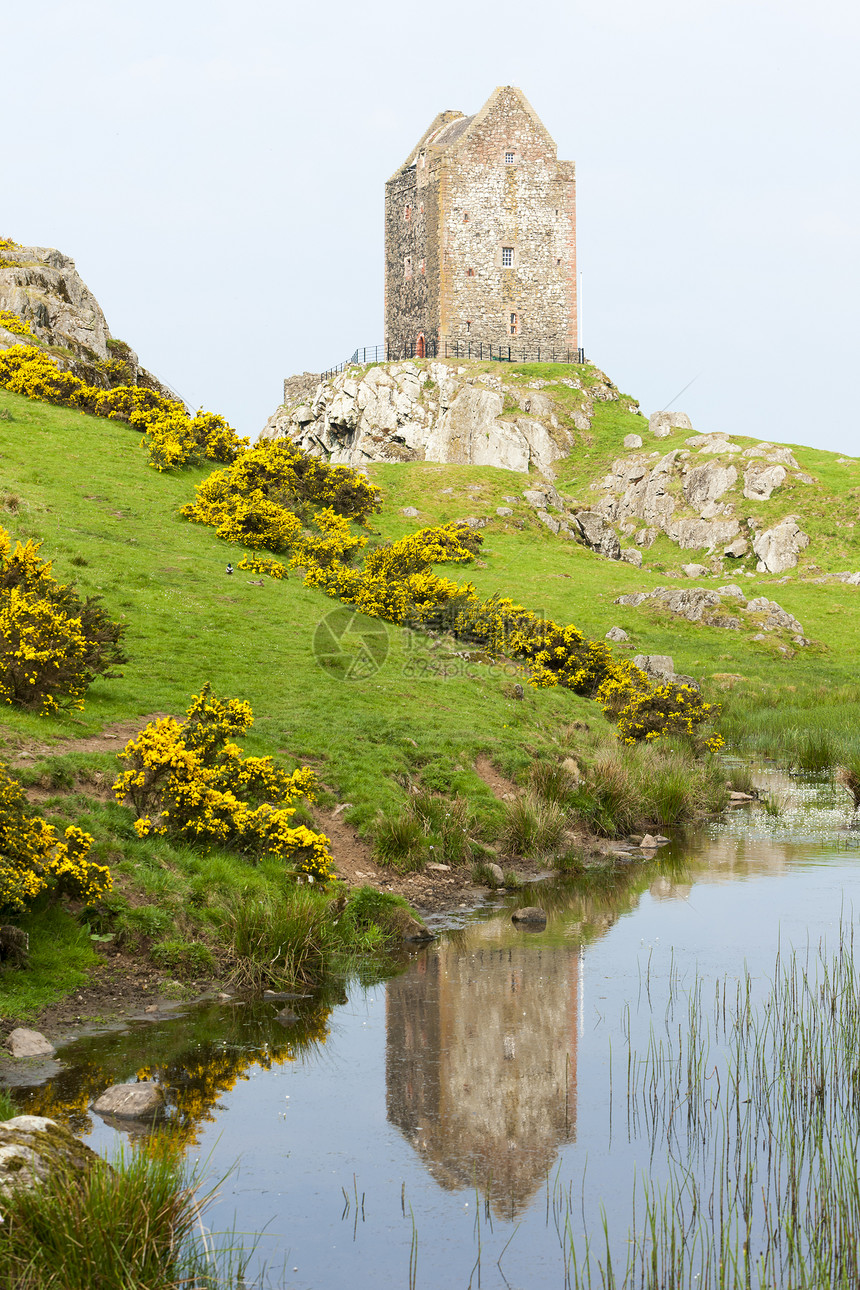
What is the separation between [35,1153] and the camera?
7031 millimetres

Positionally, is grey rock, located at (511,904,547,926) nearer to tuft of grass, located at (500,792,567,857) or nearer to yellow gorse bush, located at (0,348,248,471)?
tuft of grass, located at (500,792,567,857)

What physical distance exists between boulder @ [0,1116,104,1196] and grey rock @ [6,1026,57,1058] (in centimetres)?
359

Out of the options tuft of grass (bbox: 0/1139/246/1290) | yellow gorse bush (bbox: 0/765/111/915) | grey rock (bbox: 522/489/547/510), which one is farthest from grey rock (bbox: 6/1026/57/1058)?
grey rock (bbox: 522/489/547/510)

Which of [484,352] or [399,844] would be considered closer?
[399,844]

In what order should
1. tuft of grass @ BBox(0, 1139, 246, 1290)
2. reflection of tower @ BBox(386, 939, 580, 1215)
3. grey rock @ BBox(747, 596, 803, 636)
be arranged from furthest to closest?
grey rock @ BBox(747, 596, 803, 636)
reflection of tower @ BBox(386, 939, 580, 1215)
tuft of grass @ BBox(0, 1139, 246, 1290)

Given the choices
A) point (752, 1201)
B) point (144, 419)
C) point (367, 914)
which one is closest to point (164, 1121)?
point (752, 1201)

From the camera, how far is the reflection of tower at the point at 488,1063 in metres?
9.19

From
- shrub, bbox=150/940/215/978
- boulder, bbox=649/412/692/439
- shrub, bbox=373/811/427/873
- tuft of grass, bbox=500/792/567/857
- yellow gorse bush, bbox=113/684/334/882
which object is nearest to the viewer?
shrub, bbox=150/940/215/978

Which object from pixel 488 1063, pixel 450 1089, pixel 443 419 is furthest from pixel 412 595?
pixel 443 419

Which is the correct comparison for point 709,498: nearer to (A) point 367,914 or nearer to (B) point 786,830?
(B) point 786,830

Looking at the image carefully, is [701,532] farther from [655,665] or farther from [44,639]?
[44,639]

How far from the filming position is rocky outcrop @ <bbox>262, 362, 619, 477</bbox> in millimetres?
79375

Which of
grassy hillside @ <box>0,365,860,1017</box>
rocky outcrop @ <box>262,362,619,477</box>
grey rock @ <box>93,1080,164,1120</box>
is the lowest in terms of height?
grey rock @ <box>93,1080,164,1120</box>

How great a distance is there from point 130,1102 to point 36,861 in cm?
378
